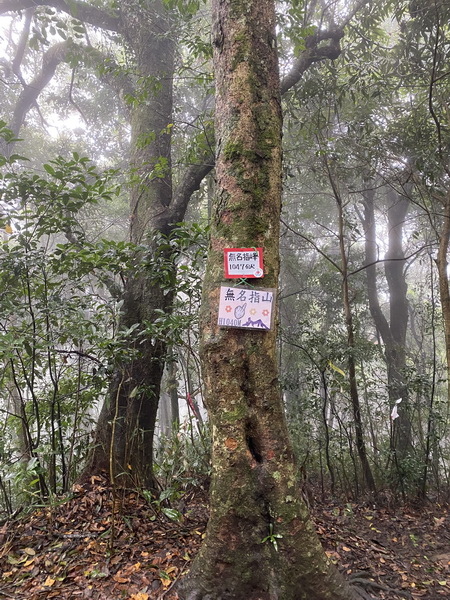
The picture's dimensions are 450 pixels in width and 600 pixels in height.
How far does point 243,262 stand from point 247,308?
24cm

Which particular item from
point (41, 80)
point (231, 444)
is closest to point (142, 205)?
point (231, 444)

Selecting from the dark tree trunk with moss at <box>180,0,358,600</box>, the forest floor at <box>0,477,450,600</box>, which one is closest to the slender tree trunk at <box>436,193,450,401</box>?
the forest floor at <box>0,477,450,600</box>

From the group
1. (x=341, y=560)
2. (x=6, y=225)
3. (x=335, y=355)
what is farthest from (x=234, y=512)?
(x=335, y=355)

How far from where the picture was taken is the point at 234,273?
200cm

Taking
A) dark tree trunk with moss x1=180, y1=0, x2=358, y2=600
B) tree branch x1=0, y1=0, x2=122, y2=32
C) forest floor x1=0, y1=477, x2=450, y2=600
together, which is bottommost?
forest floor x1=0, y1=477, x2=450, y2=600

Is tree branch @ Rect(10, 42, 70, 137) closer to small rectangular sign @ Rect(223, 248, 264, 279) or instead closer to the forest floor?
small rectangular sign @ Rect(223, 248, 264, 279)

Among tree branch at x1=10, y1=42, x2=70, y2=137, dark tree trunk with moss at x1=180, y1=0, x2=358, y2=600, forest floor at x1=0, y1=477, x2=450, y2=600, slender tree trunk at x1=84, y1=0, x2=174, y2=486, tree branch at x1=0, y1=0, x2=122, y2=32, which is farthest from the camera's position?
tree branch at x1=10, y1=42, x2=70, y2=137

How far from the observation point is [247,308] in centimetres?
196

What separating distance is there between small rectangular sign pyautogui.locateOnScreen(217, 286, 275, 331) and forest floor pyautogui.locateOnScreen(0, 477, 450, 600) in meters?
1.44

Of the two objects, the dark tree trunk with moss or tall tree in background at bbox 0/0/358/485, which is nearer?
the dark tree trunk with moss

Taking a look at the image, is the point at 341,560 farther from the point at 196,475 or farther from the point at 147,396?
the point at 147,396

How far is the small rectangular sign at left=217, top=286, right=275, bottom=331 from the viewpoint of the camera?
6.38ft

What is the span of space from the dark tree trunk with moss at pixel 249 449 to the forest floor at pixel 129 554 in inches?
17.4

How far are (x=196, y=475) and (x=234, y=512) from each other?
2.01 metres
